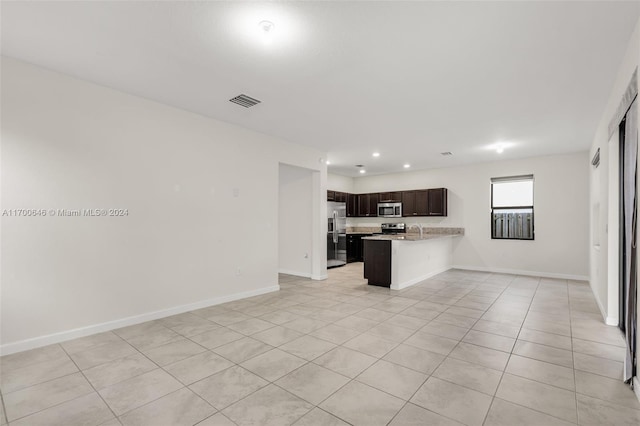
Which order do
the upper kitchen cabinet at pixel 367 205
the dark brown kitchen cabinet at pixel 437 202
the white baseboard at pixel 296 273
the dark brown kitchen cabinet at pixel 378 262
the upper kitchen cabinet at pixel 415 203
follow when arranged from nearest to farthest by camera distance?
the dark brown kitchen cabinet at pixel 378 262 < the white baseboard at pixel 296 273 < the dark brown kitchen cabinet at pixel 437 202 < the upper kitchen cabinet at pixel 415 203 < the upper kitchen cabinet at pixel 367 205

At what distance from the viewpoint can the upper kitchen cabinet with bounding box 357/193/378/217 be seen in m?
9.69

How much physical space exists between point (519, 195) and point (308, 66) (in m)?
6.87

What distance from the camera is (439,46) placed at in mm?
2768

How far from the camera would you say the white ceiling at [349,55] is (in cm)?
234

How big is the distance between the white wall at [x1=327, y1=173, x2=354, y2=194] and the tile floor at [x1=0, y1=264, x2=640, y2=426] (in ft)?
18.6

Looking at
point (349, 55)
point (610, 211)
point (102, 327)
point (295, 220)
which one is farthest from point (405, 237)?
point (102, 327)

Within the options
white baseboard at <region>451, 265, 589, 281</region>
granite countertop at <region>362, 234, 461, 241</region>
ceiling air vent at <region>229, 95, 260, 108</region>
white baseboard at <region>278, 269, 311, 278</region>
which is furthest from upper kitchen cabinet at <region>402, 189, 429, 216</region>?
ceiling air vent at <region>229, 95, 260, 108</region>

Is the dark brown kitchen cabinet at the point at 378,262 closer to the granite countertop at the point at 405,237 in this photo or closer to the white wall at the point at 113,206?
the granite countertop at the point at 405,237

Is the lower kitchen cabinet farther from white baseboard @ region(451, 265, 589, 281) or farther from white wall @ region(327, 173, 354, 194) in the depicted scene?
white baseboard @ region(451, 265, 589, 281)

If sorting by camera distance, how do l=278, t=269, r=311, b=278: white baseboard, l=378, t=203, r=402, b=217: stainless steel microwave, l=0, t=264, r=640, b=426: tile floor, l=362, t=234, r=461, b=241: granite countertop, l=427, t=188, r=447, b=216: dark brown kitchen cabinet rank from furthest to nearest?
l=378, t=203, r=402, b=217: stainless steel microwave, l=427, t=188, r=447, b=216: dark brown kitchen cabinet, l=278, t=269, r=311, b=278: white baseboard, l=362, t=234, r=461, b=241: granite countertop, l=0, t=264, r=640, b=426: tile floor

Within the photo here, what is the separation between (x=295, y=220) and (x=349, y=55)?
15.4 feet

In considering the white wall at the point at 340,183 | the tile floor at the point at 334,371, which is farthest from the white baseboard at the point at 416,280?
the white wall at the point at 340,183

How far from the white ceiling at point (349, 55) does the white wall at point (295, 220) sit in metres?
2.23

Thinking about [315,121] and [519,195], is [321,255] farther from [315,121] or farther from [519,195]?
[519,195]
